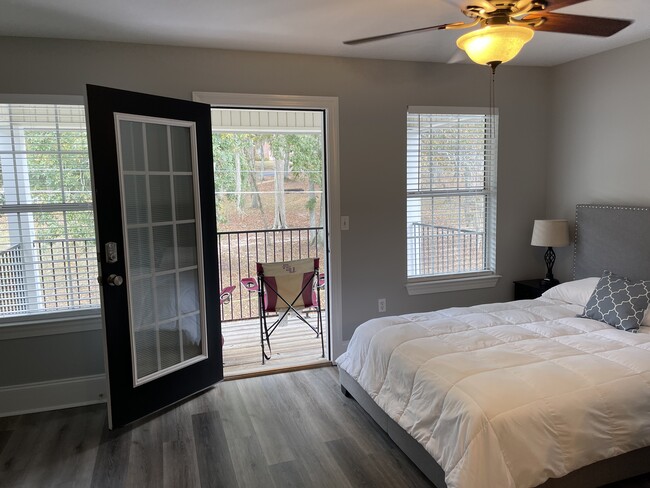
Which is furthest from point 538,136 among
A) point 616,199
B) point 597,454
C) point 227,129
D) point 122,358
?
point 122,358

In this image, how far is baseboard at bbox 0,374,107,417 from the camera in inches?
125

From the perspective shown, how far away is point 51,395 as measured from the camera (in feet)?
10.6

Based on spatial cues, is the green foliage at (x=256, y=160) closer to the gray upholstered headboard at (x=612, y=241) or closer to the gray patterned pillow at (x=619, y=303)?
the gray upholstered headboard at (x=612, y=241)

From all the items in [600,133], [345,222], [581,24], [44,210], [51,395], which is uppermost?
[581,24]

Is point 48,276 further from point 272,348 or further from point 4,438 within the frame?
point 272,348

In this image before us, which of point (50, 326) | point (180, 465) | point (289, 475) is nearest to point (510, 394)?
point (289, 475)

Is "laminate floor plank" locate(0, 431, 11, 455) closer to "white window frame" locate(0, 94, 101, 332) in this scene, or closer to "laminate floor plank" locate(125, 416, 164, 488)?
"white window frame" locate(0, 94, 101, 332)

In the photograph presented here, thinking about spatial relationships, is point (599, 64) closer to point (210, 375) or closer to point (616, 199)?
point (616, 199)

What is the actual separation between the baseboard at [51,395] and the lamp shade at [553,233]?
11.7ft

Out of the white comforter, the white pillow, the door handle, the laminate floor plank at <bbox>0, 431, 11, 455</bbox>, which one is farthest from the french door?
the white pillow

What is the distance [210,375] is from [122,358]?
0.72 m

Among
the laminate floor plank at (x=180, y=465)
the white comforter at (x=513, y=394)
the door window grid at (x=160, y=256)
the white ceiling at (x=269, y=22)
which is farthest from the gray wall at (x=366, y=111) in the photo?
the white comforter at (x=513, y=394)

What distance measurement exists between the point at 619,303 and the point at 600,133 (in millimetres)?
1560

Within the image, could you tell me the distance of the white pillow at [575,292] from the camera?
3352mm
